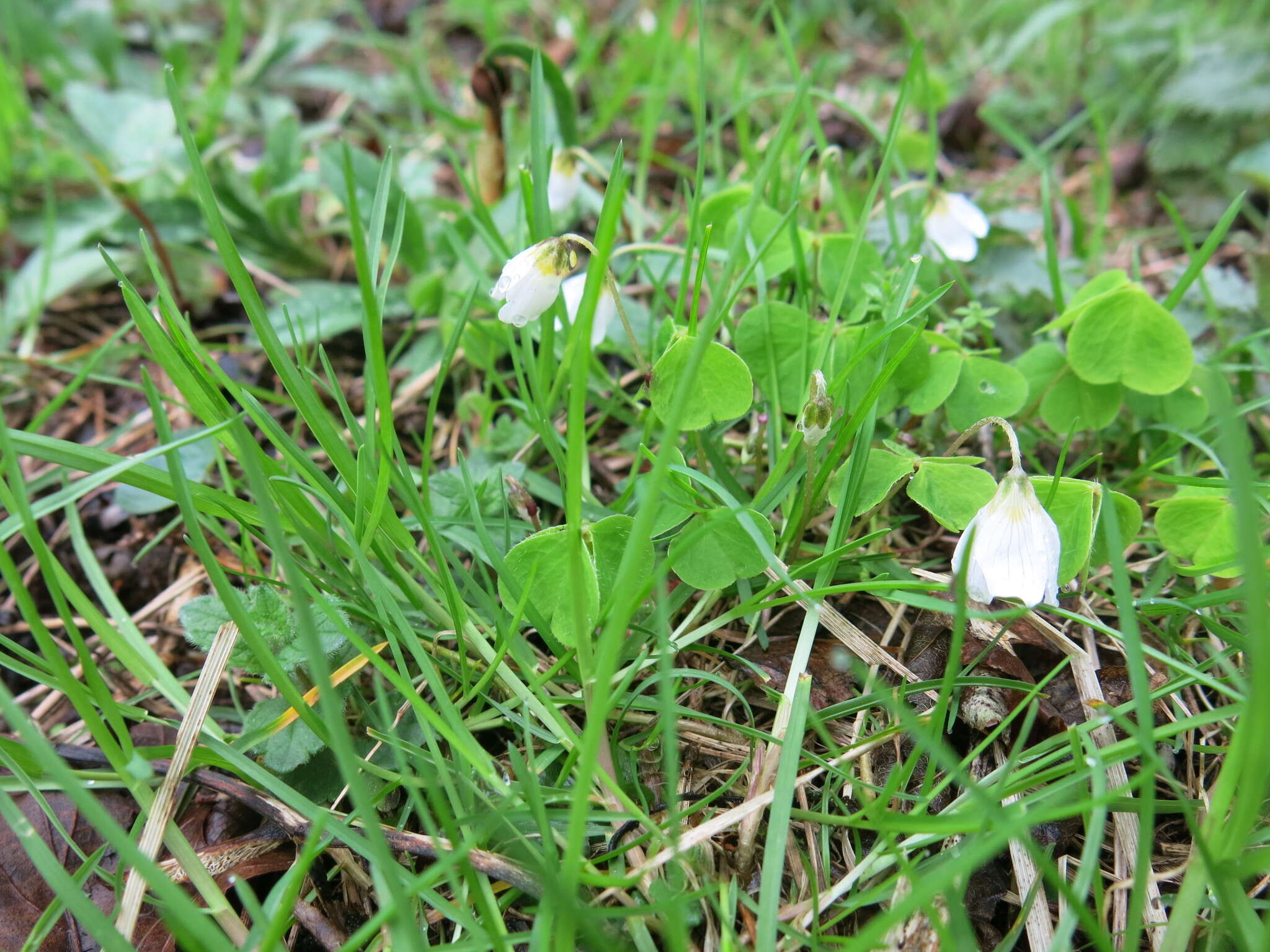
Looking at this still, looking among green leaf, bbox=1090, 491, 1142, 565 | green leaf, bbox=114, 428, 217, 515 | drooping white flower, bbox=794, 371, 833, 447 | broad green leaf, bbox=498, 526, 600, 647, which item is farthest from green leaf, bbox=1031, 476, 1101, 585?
green leaf, bbox=114, 428, 217, 515

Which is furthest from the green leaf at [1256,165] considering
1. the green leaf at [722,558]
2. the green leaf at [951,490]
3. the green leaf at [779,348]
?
the green leaf at [722,558]

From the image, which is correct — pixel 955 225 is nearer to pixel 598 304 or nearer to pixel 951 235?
pixel 951 235

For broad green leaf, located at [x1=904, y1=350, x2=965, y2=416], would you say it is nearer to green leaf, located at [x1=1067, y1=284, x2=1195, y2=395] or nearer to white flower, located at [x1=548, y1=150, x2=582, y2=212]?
green leaf, located at [x1=1067, y1=284, x2=1195, y2=395]

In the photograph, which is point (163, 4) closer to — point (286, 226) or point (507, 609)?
point (286, 226)

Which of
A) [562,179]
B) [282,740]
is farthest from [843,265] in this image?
[282,740]

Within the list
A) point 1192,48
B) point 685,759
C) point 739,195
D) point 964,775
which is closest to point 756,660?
point 685,759

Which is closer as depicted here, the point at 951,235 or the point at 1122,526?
the point at 1122,526

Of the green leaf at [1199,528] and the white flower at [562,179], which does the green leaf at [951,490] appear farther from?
the white flower at [562,179]
